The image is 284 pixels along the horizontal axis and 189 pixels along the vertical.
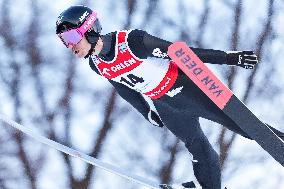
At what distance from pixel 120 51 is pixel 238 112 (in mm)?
967

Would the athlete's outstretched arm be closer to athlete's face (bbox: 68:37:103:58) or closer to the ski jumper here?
the ski jumper

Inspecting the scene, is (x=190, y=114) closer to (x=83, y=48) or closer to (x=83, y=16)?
(x=83, y=48)

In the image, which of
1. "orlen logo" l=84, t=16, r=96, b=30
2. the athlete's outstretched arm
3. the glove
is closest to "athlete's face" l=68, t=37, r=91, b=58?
"orlen logo" l=84, t=16, r=96, b=30

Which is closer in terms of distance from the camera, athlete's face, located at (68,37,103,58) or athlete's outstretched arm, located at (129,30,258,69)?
athlete's outstretched arm, located at (129,30,258,69)

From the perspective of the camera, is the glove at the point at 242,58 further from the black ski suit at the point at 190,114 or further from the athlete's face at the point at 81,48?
the athlete's face at the point at 81,48

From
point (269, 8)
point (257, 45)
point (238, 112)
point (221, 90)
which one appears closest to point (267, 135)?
point (238, 112)

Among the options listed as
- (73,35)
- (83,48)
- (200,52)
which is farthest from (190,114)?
(73,35)

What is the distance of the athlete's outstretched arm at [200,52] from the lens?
335 cm

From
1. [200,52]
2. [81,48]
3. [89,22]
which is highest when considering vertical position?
[89,22]

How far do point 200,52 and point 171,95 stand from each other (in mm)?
580

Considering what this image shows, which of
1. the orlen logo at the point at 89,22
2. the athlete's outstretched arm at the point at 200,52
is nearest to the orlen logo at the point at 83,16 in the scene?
the orlen logo at the point at 89,22

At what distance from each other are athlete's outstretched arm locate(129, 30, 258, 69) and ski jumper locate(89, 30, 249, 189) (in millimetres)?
106

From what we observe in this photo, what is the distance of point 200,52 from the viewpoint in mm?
3354

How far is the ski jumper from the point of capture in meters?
3.60
